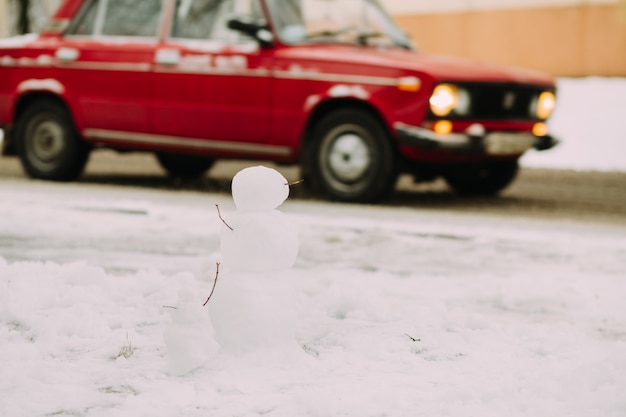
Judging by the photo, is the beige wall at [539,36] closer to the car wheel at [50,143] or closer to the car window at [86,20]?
the car window at [86,20]

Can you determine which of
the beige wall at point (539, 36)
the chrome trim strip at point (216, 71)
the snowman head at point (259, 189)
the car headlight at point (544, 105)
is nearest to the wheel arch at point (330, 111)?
the chrome trim strip at point (216, 71)

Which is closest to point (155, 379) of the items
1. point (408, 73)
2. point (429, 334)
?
point (429, 334)

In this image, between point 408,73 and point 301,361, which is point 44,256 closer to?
point 301,361

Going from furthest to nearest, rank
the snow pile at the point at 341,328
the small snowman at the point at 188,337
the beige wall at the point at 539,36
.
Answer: the beige wall at the point at 539,36 → the small snowman at the point at 188,337 → the snow pile at the point at 341,328

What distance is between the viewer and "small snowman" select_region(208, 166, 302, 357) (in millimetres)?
3211

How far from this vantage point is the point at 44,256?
17.2 ft

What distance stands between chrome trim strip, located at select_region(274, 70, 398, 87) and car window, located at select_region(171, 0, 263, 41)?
21.9 inches

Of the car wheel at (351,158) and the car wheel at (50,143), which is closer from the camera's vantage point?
the car wheel at (351,158)

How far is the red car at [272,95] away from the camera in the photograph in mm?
7859

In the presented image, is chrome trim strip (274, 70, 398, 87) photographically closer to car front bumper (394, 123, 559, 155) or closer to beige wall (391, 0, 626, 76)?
car front bumper (394, 123, 559, 155)

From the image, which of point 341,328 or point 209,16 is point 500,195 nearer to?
point 209,16

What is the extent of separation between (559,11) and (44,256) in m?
15.7

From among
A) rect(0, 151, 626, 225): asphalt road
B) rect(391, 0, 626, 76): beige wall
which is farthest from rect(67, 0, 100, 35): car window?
rect(391, 0, 626, 76): beige wall

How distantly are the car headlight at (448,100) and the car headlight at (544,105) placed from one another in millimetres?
909
